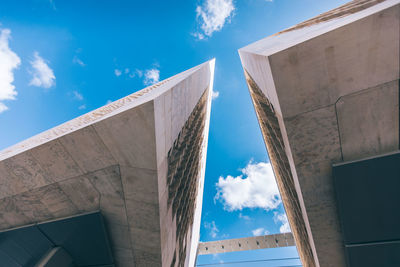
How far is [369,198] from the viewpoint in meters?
5.05

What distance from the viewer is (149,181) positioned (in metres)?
5.16

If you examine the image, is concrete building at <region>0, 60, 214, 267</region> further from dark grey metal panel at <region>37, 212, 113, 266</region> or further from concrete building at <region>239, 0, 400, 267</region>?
concrete building at <region>239, 0, 400, 267</region>

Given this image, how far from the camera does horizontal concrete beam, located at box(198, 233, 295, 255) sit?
21.3 meters

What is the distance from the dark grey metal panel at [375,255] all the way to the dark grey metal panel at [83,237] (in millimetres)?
8858

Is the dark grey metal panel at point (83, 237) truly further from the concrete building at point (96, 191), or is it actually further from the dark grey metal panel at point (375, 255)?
the dark grey metal panel at point (375, 255)

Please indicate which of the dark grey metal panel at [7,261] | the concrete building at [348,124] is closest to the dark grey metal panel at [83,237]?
the dark grey metal panel at [7,261]

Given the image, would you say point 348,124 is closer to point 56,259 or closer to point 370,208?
point 370,208

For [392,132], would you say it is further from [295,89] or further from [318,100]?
[295,89]

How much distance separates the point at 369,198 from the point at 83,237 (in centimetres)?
997

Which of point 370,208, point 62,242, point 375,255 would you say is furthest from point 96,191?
point 375,255

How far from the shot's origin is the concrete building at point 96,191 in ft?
15.4

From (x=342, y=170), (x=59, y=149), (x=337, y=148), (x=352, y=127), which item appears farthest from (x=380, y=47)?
(x=59, y=149)

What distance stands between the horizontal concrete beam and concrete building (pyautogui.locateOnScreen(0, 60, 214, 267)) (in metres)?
20.0

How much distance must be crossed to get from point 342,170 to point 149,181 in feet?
19.3
